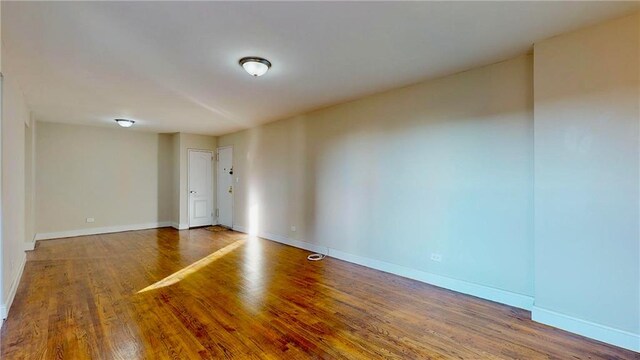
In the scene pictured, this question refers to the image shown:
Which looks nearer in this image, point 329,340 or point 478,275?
point 329,340

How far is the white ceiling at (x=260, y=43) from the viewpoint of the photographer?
214 centimetres

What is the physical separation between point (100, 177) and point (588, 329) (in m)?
8.44

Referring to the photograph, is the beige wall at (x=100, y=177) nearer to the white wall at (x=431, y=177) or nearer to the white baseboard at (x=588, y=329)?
Answer: the white wall at (x=431, y=177)

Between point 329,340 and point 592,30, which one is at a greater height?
point 592,30

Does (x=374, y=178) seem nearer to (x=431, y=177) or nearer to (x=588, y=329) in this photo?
(x=431, y=177)

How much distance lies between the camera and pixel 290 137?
18.7ft

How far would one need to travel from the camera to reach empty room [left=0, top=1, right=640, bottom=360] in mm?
2258

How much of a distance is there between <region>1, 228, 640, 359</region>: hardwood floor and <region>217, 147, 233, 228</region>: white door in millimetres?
3052

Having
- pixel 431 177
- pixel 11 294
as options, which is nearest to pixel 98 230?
pixel 11 294

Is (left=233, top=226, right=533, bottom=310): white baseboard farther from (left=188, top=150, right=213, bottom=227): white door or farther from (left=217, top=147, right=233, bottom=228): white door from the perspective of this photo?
(left=188, top=150, right=213, bottom=227): white door

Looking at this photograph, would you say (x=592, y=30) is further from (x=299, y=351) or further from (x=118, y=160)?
(x=118, y=160)

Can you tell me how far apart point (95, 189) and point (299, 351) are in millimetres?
6698

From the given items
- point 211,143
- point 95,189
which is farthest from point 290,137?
point 95,189

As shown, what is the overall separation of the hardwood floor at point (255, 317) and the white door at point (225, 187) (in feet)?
10.0
